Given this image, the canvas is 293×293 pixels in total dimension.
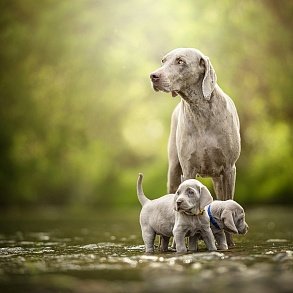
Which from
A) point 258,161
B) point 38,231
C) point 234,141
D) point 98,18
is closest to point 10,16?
point 98,18

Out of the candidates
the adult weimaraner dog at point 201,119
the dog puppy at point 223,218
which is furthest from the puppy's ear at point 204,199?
the adult weimaraner dog at point 201,119

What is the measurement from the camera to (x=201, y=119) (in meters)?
8.30

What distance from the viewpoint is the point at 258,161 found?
27.1m

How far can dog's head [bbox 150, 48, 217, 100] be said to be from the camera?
26.3 ft

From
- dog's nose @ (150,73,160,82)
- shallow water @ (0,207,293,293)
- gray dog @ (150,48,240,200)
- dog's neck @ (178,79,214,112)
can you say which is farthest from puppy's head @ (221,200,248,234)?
dog's nose @ (150,73,160,82)

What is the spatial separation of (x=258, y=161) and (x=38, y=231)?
15.2m

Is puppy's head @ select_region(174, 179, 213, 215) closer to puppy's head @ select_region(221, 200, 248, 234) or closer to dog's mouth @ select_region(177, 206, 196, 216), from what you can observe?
dog's mouth @ select_region(177, 206, 196, 216)

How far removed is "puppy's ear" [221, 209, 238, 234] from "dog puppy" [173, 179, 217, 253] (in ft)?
0.70

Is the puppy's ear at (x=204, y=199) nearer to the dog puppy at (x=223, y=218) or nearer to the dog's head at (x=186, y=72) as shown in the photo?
the dog puppy at (x=223, y=218)

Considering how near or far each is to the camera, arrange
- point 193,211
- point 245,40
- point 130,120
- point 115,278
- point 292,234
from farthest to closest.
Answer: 1. point 130,120
2. point 245,40
3. point 292,234
4. point 193,211
5. point 115,278

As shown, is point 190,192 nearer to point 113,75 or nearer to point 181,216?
point 181,216

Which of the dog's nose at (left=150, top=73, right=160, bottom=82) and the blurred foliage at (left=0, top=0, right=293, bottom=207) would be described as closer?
the dog's nose at (left=150, top=73, right=160, bottom=82)

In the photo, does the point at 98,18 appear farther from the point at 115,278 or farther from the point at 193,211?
the point at 115,278

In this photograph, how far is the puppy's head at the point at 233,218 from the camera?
308 inches
